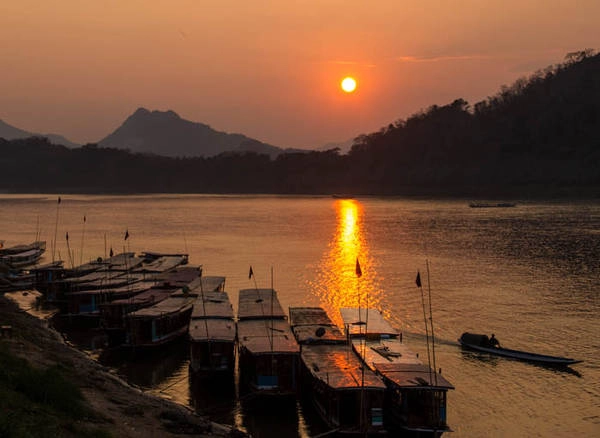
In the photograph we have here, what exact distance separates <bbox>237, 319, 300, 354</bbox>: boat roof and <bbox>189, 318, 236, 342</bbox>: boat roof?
1.70ft

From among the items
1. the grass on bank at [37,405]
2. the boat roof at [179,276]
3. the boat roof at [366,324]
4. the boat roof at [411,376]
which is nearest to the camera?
the grass on bank at [37,405]

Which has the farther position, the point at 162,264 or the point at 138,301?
the point at 162,264

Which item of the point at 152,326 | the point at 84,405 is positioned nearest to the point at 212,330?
the point at 152,326

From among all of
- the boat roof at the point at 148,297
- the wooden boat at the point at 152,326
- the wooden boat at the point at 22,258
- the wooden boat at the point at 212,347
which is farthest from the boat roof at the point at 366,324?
the wooden boat at the point at 22,258

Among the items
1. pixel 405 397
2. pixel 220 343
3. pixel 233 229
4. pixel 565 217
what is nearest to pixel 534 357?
pixel 405 397

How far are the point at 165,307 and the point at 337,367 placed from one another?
15.1 m

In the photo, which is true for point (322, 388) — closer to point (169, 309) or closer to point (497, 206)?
point (169, 309)

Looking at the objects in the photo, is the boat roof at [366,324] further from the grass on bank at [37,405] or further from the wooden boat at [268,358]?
the grass on bank at [37,405]

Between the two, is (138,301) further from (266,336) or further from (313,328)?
(313,328)

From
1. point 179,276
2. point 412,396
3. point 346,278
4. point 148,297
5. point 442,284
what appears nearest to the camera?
point 412,396

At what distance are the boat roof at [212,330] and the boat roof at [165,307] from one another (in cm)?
291

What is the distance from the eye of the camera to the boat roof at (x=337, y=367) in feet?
79.1

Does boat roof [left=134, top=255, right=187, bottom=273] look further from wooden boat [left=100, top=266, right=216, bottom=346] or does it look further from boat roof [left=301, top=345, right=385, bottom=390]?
boat roof [left=301, top=345, right=385, bottom=390]

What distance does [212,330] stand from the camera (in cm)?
3225
